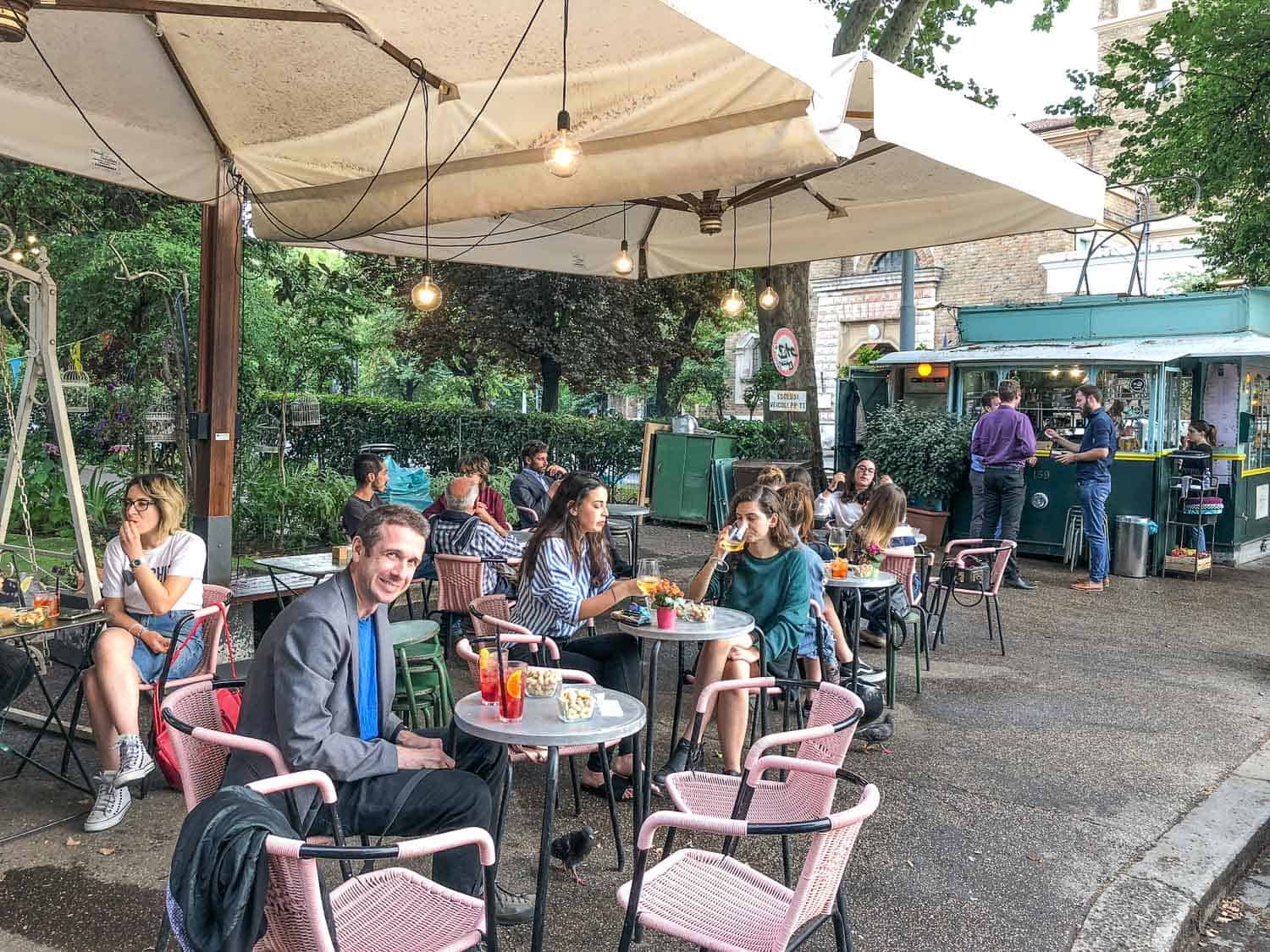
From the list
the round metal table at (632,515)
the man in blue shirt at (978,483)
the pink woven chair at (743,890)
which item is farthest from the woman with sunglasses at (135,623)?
the man in blue shirt at (978,483)

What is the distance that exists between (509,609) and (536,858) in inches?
50.5

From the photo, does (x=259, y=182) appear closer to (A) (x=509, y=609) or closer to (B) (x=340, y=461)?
(A) (x=509, y=609)

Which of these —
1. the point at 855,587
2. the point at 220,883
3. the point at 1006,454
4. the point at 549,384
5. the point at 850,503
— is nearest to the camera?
the point at 220,883

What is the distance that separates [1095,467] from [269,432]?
35.3 feet

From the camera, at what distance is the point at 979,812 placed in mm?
4434

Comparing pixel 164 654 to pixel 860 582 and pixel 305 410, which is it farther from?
pixel 305 410

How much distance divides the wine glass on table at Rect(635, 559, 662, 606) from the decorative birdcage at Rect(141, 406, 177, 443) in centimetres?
786

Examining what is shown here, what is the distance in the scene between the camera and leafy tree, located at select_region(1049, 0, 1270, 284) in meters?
14.2

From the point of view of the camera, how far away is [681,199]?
7.13 meters

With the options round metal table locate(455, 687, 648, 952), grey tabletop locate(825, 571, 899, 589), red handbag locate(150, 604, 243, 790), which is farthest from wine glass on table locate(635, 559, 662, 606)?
red handbag locate(150, 604, 243, 790)

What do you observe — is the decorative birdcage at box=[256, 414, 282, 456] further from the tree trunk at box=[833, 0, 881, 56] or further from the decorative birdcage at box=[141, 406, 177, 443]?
the tree trunk at box=[833, 0, 881, 56]

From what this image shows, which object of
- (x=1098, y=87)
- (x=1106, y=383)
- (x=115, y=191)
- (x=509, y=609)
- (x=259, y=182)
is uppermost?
(x=1098, y=87)

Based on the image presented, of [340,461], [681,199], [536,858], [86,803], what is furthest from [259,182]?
[340,461]

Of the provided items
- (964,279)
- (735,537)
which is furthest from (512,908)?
(964,279)
